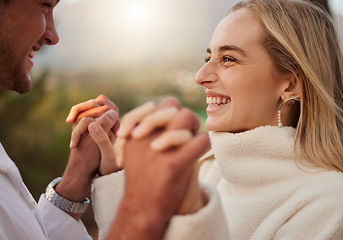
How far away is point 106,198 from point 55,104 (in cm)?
408

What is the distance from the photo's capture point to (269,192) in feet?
4.39

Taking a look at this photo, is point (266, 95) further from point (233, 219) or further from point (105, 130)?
point (105, 130)

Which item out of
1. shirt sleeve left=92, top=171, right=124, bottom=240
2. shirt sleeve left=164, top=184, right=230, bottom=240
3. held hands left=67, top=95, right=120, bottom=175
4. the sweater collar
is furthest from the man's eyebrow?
shirt sleeve left=164, top=184, right=230, bottom=240

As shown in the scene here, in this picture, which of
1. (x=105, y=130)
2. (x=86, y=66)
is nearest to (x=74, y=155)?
(x=105, y=130)

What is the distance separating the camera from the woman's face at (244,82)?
1.46 metres

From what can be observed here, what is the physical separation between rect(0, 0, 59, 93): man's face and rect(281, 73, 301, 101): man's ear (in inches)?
36.4

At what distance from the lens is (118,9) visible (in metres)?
6.21

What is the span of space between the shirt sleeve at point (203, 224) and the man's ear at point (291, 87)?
0.78 meters

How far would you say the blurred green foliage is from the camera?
4613mm

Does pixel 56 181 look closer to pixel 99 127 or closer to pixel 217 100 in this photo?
pixel 99 127

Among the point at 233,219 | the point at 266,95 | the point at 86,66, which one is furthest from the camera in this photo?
the point at 86,66

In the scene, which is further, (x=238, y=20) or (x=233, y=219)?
(x=238, y=20)

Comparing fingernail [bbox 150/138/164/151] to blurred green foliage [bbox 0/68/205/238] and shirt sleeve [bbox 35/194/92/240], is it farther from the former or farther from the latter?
blurred green foliage [bbox 0/68/205/238]

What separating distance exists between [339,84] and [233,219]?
74 cm
